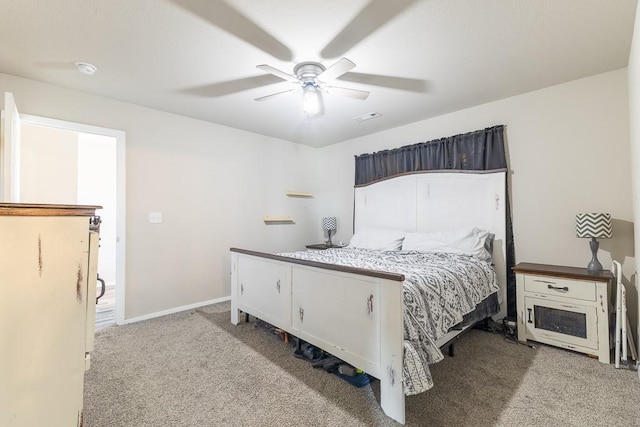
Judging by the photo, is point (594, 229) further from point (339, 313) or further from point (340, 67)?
point (340, 67)

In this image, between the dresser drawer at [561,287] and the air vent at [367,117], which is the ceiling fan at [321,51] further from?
the dresser drawer at [561,287]

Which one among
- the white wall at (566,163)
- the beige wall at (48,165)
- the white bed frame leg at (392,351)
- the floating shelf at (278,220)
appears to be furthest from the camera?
the floating shelf at (278,220)

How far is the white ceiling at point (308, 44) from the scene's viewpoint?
5.96 feet

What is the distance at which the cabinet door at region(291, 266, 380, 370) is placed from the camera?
181cm

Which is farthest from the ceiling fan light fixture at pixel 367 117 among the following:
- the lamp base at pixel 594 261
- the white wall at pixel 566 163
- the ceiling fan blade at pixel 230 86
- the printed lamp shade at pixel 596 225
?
the lamp base at pixel 594 261

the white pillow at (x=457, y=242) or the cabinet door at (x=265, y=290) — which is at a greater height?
the white pillow at (x=457, y=242)

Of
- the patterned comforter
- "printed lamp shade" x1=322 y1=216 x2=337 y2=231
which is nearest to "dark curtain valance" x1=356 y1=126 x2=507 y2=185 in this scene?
"printed lamp shade" x1=322 y1=216 x2=337 y2=231

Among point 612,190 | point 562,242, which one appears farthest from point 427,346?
point 612,190

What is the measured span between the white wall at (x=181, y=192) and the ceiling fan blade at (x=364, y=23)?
2.30m

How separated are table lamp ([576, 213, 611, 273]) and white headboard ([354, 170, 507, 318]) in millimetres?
676

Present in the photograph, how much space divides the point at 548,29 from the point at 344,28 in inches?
54.9

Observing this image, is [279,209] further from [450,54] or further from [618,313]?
[618,313]

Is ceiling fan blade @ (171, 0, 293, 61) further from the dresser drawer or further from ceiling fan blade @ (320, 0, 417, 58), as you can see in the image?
the dresser drawer

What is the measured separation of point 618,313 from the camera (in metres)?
2.20
